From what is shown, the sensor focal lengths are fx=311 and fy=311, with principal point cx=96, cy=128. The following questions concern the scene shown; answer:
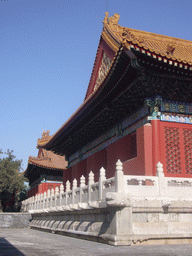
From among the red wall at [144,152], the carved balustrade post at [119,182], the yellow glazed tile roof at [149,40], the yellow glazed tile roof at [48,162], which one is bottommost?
the carved balustrade post at [119,182]

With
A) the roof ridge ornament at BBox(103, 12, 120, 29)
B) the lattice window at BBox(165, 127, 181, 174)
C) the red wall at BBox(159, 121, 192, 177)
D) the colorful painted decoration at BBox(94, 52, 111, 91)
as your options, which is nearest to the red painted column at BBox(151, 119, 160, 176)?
the red wall at BBox(159, 121, 192, 177)

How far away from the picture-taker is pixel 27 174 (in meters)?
35.8

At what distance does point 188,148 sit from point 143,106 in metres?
2.31

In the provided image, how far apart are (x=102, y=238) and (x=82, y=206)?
72.8 inches

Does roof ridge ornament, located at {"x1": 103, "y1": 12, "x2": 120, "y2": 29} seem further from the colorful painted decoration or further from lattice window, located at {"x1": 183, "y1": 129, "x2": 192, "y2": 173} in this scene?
lattice window, located at {"x1": 183, "y1": 129, "x2": 192, "y2": 173}

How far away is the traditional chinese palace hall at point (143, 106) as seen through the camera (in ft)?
32.7

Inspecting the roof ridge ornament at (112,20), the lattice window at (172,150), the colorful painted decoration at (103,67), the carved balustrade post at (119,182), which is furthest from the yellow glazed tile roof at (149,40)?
the carved balustrade post at (119,182)

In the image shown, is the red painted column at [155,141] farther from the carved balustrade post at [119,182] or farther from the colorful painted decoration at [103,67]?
the colorful painted decoration at [103,67]

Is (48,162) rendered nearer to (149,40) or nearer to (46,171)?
(46,171)

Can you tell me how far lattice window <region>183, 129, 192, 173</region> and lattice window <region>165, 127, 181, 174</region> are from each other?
1.07 ft

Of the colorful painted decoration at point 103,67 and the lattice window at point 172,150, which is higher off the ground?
the colorful painted decoration at point 103,67

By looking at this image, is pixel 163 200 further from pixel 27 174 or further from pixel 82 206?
pixel 27 174

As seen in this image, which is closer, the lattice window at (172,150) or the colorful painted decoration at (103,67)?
the lattice window at (172,150)

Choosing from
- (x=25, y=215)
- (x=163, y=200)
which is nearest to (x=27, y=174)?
(x=25, y=215)
